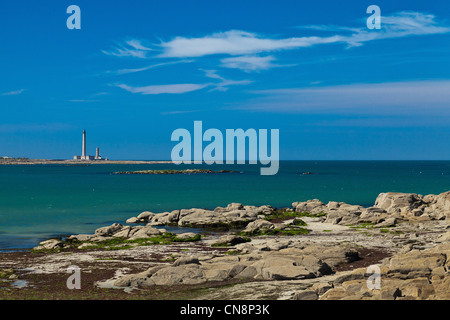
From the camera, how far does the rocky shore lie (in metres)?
22.1

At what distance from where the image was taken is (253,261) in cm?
2786

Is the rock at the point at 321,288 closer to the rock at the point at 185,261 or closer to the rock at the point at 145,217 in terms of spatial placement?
the rock at the point at 185,261

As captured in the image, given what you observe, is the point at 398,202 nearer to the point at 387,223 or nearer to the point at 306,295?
the point at 387,223

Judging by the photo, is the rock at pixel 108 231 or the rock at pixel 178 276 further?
the rock at pixel 108 231

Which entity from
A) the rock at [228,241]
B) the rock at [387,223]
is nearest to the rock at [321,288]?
the rock at [228,241]

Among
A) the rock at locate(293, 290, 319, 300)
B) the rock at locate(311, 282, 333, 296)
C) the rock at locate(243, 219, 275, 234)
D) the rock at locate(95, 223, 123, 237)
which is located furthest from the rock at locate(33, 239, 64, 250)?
the rock at locate(311, 282, 333, 296)

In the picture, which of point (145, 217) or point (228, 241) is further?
point (145, 217)

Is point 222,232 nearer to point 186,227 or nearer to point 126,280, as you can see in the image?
point 186,227

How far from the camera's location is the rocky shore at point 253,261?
22.1 meters

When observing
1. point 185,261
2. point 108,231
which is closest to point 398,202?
point 108,231

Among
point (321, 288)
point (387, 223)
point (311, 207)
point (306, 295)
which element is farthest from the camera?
point (311, 207)

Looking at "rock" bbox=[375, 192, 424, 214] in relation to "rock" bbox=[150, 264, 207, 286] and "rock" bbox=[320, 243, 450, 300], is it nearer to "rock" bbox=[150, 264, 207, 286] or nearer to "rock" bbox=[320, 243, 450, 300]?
"rock" bbox=[320, 243, 450, 300]

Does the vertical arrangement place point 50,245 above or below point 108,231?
below
